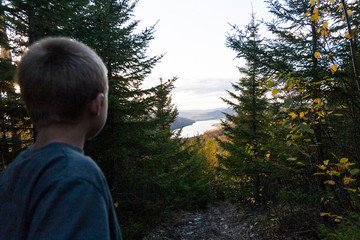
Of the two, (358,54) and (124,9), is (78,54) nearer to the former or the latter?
(358,54)

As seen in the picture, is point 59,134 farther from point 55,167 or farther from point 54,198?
point 54,198

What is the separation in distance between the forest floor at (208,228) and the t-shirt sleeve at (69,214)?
7.64m

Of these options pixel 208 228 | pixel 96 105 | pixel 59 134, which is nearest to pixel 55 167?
pixel 59 134

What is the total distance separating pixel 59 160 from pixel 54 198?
0.45 ft

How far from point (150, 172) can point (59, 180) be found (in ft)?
23.5

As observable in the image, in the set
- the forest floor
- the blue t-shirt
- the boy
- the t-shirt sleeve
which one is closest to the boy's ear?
the boy

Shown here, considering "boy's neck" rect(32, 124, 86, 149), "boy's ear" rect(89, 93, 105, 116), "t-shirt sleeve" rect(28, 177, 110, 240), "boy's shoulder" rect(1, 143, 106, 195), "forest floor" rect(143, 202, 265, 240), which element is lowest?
"forest floor" rect(143, 202, 265, 240)

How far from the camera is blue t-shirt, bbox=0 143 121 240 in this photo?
721mm

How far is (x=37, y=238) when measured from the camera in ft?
2.39

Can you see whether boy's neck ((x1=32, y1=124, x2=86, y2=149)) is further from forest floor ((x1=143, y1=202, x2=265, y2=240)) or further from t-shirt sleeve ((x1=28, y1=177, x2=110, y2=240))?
forest floor ((x1=143, y1=202, x2=265, y2=240))

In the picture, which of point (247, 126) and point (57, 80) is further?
point (247, 126)

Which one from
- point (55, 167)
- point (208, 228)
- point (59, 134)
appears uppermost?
point (59, 134)

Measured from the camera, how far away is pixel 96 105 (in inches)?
37.2

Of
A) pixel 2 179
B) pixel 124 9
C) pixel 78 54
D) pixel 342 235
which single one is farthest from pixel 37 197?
pixel 124 9
